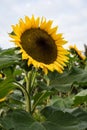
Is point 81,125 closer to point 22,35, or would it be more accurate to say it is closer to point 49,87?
point 49,87

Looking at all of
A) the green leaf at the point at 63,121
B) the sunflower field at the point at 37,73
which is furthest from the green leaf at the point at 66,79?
the green leaf at the point at 63,121

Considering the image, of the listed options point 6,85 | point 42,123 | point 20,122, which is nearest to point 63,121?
point 42,123

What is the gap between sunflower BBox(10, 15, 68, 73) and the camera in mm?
1795

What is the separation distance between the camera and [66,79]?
1881mm

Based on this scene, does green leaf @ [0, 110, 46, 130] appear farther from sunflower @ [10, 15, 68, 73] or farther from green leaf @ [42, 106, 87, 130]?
sunflower @ [10, 15, 68, 73]

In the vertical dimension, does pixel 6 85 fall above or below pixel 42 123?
above

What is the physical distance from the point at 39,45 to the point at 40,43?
1cm

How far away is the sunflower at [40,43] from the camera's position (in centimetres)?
179

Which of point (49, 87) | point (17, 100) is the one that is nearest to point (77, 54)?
point (17, 100)

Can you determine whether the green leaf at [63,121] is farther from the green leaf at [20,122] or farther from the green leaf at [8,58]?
the green leaf at [8,58]

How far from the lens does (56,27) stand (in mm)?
2043

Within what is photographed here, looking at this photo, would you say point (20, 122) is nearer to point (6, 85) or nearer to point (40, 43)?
point (6, 85)

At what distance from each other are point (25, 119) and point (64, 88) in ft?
0.70

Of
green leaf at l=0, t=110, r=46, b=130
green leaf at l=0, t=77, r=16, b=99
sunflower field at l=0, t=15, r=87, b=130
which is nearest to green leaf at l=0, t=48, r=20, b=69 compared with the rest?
sunflower field at l=0, t=15, r=87, b=130
